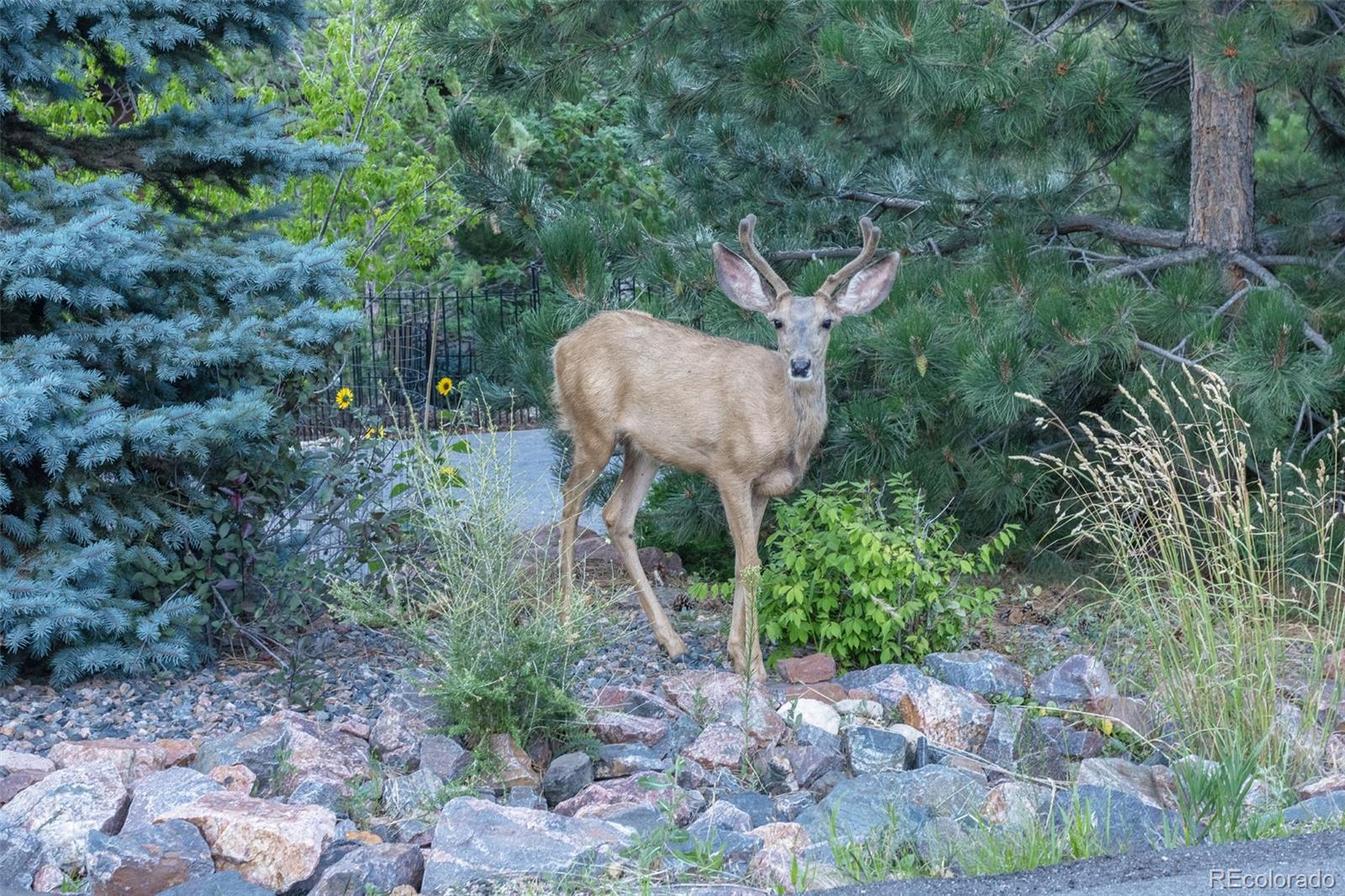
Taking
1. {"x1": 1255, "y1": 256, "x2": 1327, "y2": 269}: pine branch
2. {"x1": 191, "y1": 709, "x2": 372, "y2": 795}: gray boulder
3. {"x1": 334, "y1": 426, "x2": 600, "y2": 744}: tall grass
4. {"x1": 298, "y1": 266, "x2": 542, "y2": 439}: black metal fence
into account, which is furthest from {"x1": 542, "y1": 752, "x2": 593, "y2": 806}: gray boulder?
{"x1": 298, "y1": 266, "x2": 542, "y2": 439}: black metal fence

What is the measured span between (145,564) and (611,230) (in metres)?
3.40

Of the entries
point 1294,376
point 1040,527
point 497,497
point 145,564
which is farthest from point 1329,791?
point 145,564

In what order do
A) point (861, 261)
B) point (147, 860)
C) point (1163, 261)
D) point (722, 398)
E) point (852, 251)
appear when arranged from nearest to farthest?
point (147, 860) < point (861, 261) < point (722, 398) < point (1163, 261) < point (852, 251)

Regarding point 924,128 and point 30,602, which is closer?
point 30,602

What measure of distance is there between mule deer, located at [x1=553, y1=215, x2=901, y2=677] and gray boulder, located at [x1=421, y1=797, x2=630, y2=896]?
5.81 feet

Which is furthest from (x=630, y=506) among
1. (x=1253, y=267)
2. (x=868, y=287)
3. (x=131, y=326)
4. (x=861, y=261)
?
(x=1253, y=267)

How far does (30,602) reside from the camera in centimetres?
576

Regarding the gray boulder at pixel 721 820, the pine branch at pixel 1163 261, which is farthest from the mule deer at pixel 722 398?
the pine branch at pixel 1163 261

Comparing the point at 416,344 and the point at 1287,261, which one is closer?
the point at 1287,261

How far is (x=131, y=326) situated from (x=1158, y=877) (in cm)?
454

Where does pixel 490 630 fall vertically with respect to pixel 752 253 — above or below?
below

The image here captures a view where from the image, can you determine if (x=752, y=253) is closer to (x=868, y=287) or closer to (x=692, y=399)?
(x=868, y=287)

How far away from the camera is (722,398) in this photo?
22.0 feet

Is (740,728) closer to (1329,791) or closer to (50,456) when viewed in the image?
(1329,791)
